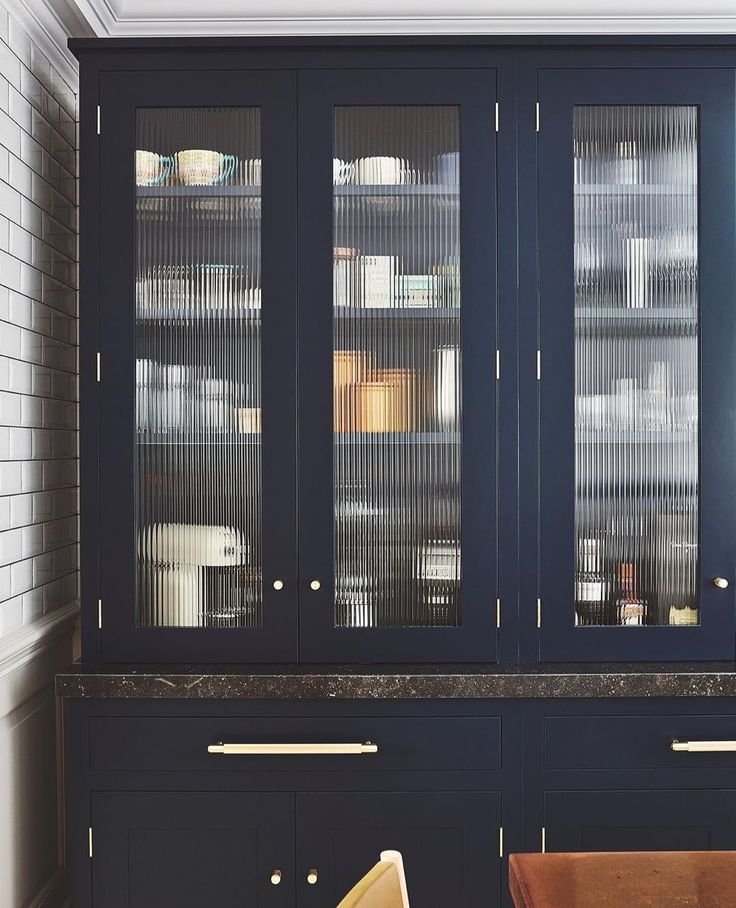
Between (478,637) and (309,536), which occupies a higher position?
(309,536)

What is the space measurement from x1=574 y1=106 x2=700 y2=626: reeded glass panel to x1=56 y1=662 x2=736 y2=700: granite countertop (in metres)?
0.17

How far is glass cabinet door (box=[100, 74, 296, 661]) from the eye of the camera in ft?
6.60

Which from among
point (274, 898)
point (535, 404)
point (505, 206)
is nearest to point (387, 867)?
point (274, 898)

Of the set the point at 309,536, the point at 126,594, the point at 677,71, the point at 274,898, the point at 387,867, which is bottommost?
the point at 274,898

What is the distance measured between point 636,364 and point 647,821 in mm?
1110

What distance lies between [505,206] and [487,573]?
0.92m

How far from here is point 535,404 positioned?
79.2 inches

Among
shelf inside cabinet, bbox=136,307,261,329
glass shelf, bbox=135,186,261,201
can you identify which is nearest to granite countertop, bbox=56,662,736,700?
shelf inside cabinet, bbox=136,307,261,329

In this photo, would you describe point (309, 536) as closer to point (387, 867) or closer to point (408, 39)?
point (387, 867)

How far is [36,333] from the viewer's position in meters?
2.13

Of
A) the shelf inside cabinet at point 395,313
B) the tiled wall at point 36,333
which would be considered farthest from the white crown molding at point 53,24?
the shelf inside cabinet at point 395,313

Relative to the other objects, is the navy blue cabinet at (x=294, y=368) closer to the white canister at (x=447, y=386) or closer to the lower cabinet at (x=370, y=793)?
the white canister at (x=447, y=386)

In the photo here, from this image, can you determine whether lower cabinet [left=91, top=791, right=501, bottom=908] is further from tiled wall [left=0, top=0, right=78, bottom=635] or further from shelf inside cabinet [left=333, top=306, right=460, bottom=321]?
shelf inside cabinet [left=333, top=306, right=460, bottom=321]

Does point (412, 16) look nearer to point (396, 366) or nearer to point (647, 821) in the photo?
point (396, 366)
